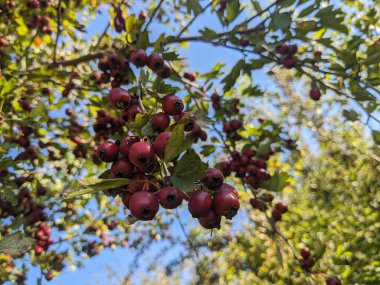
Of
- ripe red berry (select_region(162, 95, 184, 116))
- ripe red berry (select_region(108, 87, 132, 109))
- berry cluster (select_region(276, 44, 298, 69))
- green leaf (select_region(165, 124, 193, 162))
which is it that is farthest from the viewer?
berry cluster (select_region(276, 44, 298, 69))

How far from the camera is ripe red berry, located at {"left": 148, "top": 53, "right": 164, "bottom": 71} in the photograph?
2.41 m

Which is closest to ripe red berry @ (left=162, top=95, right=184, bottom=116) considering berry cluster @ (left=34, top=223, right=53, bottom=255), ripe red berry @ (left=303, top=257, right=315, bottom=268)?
ripe red berry @ (left=303, top=257, right=315, bottom=268)

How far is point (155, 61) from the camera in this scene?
7.88ft

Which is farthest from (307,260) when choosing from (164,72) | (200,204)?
(200,204)

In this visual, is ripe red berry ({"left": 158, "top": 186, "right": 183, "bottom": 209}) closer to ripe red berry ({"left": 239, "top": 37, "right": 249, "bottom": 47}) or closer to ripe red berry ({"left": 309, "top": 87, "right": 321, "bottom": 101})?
ripe red berry ({"left": 239, "top": 37, "right": 249, "bottom": 47})

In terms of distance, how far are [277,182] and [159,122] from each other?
2188 millimetres

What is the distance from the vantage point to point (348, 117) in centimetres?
367

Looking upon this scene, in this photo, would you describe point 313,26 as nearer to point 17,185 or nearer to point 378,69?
point 378,69

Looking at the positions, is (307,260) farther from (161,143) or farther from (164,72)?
(161,143)

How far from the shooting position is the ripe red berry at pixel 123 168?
1463 millimetres

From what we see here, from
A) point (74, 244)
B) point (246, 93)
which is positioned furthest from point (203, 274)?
point (246, 93)

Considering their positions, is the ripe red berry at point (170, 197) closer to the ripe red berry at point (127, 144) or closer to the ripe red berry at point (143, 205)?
the ripe red berry at point (143, 205)

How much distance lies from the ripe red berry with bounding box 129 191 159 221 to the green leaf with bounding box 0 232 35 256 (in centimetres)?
64

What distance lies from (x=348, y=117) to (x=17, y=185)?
330 cm
